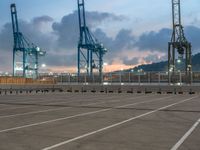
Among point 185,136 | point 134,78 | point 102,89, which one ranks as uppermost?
point 134,78

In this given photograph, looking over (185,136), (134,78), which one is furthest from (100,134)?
(134,78)

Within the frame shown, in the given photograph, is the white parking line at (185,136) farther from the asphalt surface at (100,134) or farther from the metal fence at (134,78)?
the metal fence at (134,78)

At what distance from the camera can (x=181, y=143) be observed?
893 cm

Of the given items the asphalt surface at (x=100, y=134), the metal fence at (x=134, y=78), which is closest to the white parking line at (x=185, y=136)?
the asphalt surface at (x=100, y=134)

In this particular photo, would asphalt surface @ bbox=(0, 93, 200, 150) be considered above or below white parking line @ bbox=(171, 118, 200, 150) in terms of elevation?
above

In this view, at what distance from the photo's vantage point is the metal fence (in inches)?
1847

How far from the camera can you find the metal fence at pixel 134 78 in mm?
46906

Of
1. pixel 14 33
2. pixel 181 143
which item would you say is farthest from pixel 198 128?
pixel 14 33

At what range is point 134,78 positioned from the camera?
1918 inches

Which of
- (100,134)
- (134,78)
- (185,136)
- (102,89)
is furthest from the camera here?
(134,78)

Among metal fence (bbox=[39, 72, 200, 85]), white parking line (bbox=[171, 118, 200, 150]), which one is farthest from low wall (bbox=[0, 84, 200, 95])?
white parking line (bbox=[171, 118, 200, 150])

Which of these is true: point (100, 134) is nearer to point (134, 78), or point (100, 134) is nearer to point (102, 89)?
point (102, 89)

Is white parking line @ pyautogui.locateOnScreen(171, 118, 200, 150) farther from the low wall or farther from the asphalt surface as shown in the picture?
the low wall

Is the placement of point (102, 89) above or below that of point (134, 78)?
below
